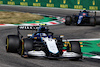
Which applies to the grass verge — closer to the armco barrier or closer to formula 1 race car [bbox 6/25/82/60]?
the armco barrier

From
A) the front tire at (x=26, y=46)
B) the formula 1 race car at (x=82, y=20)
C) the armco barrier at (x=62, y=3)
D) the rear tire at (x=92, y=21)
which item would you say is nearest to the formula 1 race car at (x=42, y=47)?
the front tire at (x=26, y=46)

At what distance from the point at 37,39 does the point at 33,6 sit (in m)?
24.9

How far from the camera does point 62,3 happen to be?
117 feet

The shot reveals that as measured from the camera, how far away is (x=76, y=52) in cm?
1159

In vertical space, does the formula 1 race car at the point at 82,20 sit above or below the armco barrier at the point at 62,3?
below

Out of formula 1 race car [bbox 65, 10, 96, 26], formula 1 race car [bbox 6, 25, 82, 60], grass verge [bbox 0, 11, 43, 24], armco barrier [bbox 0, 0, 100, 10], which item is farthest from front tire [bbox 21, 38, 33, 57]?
armco barrier [bbox 0, 0, 100, 10]

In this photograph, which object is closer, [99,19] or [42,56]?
[42,56]

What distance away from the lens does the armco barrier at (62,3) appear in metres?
34.5

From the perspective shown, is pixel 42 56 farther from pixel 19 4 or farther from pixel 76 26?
pixel 19 4

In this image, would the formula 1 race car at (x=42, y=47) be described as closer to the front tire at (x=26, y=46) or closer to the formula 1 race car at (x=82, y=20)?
the front tire at (x=26, y=46)

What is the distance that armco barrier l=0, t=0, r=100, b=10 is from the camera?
34.5 metres

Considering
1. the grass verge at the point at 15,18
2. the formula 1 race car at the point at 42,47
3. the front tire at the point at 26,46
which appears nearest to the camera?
the formula 1 race car at the point at 42,47

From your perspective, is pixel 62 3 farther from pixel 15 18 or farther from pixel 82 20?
pixel 82 20

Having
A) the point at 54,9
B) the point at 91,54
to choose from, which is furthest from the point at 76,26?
the point at 54,9
